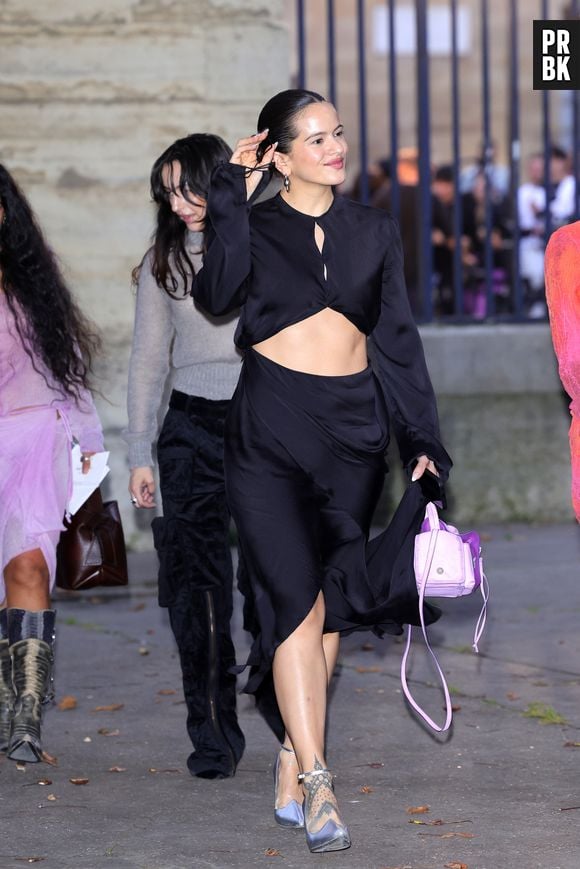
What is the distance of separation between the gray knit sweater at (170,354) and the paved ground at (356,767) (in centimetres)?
104

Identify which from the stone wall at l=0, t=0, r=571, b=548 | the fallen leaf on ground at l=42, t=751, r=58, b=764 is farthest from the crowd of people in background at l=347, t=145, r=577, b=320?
the fallen leaf on ground at l=42, t=751, r=58, b=764

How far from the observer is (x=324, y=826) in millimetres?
4461

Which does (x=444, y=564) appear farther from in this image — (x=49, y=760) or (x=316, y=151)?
(x=49, y=760)

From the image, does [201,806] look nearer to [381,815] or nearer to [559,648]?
[381,815]

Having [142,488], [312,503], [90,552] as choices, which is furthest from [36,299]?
[312,503]

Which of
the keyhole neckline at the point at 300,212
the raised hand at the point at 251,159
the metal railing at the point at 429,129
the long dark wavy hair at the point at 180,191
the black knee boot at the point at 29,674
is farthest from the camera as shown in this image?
the metal railing at the point at 429,129

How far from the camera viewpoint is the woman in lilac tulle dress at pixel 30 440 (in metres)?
5.55

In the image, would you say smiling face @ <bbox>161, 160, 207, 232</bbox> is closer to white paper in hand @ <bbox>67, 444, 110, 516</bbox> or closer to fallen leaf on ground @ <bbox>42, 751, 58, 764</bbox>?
white paper in hand @ <bbox>67, 444, 110, 516</bbox>

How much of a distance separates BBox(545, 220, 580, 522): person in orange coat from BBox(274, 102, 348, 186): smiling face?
65 centimetres

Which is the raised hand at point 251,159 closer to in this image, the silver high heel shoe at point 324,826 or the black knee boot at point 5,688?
the silver high heel shoe at point 324,826

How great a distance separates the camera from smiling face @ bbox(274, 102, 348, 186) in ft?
15.4

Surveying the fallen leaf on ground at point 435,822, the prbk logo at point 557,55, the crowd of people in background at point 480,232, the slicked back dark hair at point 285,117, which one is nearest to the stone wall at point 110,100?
the crowd of people in background at point 480,232

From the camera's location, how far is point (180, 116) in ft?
30.9

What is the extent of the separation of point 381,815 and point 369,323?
1.37m
